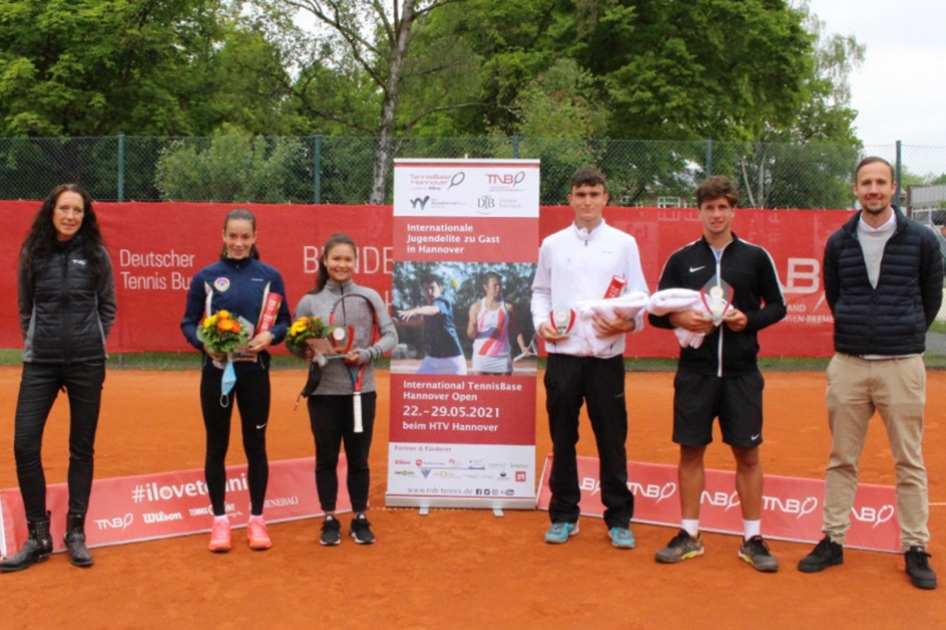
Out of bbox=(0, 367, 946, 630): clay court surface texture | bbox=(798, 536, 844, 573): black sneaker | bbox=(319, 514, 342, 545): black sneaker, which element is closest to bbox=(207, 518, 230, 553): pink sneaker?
bbox=(0, 367, 946, 630): clay court surface texture

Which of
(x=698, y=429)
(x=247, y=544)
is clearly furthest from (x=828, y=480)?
(x=247, y=544)

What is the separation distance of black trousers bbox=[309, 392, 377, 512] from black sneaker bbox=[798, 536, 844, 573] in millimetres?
2409

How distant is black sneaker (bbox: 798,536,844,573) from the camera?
188 inches

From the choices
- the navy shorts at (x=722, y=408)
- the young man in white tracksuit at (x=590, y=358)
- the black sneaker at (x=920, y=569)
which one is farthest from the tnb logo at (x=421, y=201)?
the black sneaker at (x=920, y=569)

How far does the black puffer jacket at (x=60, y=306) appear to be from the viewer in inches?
188

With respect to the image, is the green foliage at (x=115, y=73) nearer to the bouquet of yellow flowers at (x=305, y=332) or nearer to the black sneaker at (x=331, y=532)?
the bouquet of yellow flowers at (x=305, y=332)

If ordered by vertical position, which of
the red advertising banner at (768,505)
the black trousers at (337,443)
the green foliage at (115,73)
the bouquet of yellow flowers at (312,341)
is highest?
the green foliage at (115,73)

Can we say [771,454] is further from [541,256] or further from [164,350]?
[164,350]

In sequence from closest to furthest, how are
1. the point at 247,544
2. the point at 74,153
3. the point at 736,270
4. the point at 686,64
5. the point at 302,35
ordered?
the point at 736,270 → the point at 247,544 → the point at 74,153 → the point at 302,35 → the point at 686,64

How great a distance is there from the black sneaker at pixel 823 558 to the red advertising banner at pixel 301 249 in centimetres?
659

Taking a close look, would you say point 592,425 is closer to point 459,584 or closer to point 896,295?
point 459,584

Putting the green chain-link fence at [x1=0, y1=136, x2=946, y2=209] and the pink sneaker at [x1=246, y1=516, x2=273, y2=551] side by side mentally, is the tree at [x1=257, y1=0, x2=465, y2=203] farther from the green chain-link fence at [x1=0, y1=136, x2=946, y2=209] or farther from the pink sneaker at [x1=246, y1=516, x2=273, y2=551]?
the pink sneaker at [x1=246, y1=516, x2=273, y2=551]

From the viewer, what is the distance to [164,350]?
11.5 metres

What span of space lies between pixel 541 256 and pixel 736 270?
45.0 inches
